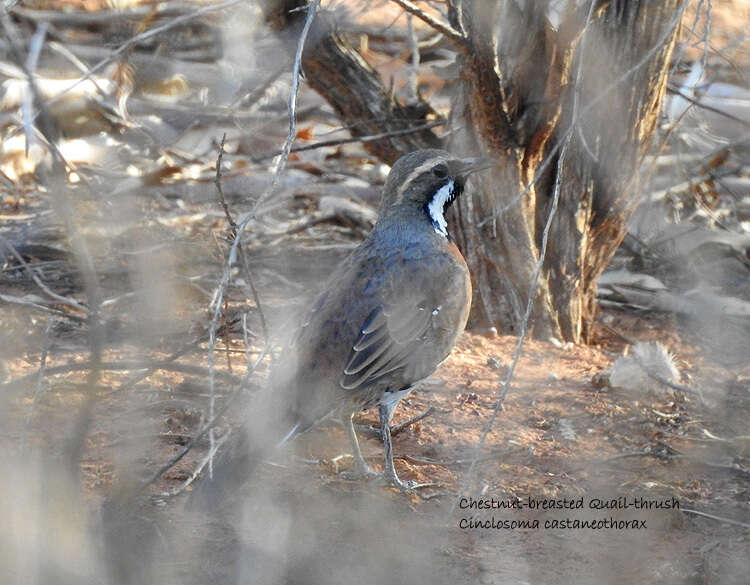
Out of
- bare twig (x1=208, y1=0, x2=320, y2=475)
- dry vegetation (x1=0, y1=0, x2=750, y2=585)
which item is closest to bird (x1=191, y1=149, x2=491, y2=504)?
dry vegetation (x1=0, y1=0, x2=750, y2=585)

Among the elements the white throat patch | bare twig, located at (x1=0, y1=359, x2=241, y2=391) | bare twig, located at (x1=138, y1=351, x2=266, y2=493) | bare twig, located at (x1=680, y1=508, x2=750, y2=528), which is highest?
the white throat patch

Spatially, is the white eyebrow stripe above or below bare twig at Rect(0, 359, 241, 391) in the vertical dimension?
above

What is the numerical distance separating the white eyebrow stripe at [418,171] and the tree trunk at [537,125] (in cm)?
40

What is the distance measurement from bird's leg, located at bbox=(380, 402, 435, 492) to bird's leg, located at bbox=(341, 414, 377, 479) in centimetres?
9

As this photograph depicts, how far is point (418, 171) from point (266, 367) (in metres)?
1.50

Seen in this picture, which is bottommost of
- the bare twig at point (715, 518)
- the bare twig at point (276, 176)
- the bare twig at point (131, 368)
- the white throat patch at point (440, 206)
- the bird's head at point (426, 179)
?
the bare twig at point (715, 518)

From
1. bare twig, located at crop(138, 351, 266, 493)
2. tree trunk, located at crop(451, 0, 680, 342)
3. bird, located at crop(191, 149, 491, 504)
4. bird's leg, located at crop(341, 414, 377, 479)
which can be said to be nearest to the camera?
bare twig, located at crop(138, 351, 266, 493)

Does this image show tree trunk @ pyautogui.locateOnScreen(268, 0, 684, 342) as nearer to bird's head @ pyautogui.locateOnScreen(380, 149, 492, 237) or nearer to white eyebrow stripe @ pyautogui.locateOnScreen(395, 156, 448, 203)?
bird's head @ pyautogui.locateOnScreen(380, 149, 492, 237)

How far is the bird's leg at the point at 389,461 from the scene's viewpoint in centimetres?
459

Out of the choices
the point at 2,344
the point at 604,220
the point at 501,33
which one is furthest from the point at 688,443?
the point at 2,344

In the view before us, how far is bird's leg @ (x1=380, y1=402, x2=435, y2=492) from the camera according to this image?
15.1ft

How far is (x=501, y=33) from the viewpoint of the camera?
5672 millimetres

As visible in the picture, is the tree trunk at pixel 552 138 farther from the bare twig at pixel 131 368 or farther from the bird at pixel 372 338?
the bare twig at pixel 131 368

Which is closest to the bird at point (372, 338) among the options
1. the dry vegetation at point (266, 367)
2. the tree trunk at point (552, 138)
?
the dry vegetation at point (266, 367)
